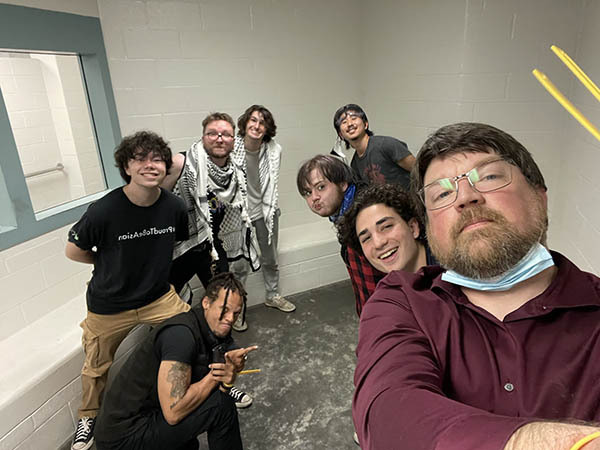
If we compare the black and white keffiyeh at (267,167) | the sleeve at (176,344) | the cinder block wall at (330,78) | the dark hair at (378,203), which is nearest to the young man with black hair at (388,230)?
the dark hair at (378,203)

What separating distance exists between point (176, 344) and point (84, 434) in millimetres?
909

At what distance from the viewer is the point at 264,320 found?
3051mm

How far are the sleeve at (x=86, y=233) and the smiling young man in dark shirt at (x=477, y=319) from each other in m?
1.45

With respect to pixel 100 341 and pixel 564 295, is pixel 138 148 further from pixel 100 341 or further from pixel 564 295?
pixel 564 295

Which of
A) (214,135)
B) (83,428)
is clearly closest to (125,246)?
(214,135)

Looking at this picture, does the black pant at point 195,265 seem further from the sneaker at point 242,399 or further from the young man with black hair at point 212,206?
the sneaker at point 242,399

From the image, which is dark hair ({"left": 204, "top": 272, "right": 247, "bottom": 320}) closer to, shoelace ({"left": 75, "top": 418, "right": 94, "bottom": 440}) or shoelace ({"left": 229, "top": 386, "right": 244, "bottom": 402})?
shoelace ({"left": 229, "top": 386, "right": 244, "bottom": 402})

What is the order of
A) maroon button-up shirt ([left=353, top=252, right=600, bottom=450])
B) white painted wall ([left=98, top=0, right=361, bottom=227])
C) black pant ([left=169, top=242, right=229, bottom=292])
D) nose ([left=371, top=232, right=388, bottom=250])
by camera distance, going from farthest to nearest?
1. white painted wall ([left=98, top=0, right=361, bottom=227])
2. black pant ([left=169, top=242, right=229, bottom=292])
3. nose ([left=371, top=232, right=388, bottom=250])
4. maroon button-up shirt ([left=353, top=252, right=600, bottom=450])

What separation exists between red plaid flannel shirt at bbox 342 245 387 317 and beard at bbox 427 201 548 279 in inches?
26.4

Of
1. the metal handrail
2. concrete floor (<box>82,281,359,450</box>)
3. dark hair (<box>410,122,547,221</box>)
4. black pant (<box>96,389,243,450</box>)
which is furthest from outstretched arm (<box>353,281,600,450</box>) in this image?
the metal handrail

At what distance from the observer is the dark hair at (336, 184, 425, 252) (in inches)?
59.2

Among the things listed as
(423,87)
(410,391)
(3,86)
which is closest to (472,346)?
(410,391)

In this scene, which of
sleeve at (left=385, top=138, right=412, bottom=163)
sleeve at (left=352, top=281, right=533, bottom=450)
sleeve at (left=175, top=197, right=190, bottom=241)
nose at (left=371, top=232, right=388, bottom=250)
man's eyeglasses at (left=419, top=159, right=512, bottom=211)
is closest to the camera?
sleeve at (left=352, top=281, right=533, bottom=450)

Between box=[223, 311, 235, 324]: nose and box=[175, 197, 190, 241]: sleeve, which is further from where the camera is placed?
box=[175, 197, 190, 241]: sleeve
